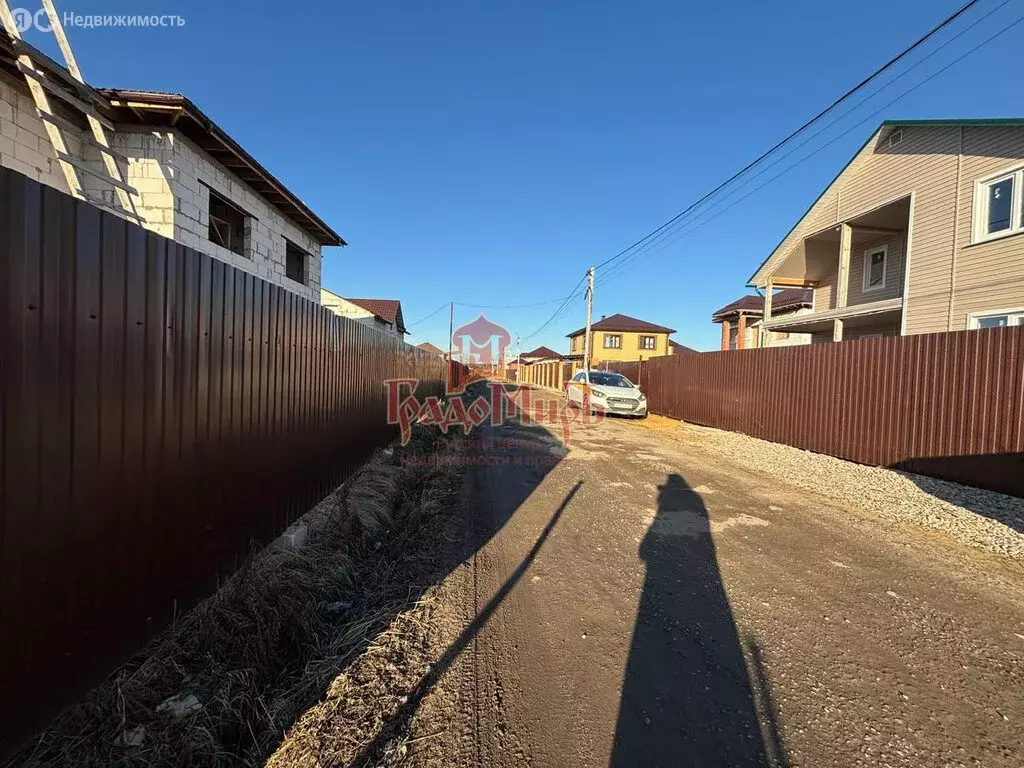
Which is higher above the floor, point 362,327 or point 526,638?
point 362,327

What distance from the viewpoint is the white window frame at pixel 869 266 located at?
1407 cm

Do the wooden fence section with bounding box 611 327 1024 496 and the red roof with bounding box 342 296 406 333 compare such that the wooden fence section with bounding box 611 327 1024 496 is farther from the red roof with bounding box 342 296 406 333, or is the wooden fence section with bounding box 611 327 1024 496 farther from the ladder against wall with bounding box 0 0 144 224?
the red roof with bounding box 342 296 406 333

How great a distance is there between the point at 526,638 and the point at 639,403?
13627 millimetres

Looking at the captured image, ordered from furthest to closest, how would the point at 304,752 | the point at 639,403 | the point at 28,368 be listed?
1. the point at 639,403
2. the point at 304,752
3. the point at 28,368

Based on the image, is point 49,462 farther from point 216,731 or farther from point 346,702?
point 346,702

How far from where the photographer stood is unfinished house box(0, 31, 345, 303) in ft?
19.0

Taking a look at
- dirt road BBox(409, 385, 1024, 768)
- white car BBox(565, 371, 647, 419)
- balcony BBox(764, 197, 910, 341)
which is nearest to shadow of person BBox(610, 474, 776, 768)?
dirt road BBox(409, 385, 1024, 768)

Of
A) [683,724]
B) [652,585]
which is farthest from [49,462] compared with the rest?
[652,585]

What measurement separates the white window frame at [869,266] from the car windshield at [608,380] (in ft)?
26.6

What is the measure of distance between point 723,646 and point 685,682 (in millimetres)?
463

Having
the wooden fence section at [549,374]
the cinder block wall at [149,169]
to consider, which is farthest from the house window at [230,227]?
the wooden fence section at [549,374]

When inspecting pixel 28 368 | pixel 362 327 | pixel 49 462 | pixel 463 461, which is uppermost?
pixel 362 327

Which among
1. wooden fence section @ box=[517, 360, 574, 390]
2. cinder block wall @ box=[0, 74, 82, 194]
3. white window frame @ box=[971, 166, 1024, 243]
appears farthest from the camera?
wooden fence section @ box=[517, 360, 574, 390]

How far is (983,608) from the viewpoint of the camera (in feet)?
10.1
